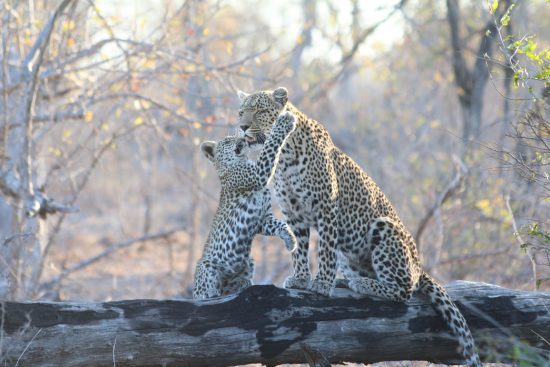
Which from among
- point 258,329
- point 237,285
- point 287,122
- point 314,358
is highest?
point 287,122

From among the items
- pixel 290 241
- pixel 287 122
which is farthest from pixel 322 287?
pixel 287 122

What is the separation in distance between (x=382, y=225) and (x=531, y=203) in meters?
4.99

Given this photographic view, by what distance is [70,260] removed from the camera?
15562 mm

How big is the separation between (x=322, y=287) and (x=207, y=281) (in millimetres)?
993

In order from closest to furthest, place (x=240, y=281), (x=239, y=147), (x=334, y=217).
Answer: (x=334, y=217) → (x=240, y=281) → (x=239, y=147)

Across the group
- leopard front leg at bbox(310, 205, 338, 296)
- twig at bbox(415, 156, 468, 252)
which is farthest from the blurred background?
leopard front leg at bbox(310, 205, 338, 296)

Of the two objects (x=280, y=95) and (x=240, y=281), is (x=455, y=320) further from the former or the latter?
(x=280, y=95)

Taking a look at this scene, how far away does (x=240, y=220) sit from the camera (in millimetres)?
6805

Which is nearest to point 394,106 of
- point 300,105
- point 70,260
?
point 300,105

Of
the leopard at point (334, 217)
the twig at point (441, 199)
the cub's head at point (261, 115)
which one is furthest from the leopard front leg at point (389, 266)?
the twig at point (441, 199)

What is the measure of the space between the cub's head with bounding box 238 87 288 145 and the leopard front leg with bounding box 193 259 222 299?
3.76ft

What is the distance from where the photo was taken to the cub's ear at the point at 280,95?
688 cm

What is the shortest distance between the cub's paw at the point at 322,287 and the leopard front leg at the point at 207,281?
2.77ft

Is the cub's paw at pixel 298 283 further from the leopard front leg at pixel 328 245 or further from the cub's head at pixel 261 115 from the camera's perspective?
the cub's head at pixel 261 115
